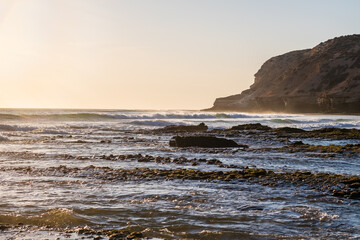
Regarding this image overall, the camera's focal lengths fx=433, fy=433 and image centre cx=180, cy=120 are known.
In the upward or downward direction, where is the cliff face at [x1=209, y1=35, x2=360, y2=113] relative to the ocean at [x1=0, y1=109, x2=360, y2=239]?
upward

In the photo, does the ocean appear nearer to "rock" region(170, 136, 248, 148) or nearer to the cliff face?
"rock" region(170, 136, 248, 148)

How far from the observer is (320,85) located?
130125 millimetres

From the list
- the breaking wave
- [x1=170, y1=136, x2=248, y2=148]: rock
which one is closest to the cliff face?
[x1=170, y1=136, x2=248, y2=148]: rock

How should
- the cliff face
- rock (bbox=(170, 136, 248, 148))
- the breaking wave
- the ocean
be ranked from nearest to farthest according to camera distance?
the ocean < the breaking wave < rock (bbox=(170, 136, 248, 148)) < the cliff face

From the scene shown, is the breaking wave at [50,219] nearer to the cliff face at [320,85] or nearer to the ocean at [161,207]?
the ocean at [161,207]

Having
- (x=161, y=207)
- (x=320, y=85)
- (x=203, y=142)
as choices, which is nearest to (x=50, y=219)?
(x=161, y=207)

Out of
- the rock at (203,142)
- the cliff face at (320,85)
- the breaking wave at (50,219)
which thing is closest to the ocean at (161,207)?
the breaking wave at (50,219)

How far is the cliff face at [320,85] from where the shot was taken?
361 ft

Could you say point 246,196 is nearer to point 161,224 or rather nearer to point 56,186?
point 161,224

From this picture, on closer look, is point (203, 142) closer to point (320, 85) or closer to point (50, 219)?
point (50, 219)

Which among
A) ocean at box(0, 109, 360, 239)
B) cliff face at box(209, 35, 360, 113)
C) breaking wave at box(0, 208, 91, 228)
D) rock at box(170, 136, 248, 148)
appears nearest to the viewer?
ocean at box(0, 109, 360, 239)

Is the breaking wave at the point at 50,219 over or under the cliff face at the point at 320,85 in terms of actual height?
under

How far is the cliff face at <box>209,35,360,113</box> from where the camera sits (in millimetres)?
110062

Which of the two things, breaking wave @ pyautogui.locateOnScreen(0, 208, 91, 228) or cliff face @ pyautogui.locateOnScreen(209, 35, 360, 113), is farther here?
cliff face @ pyautogui.locateOnScreen(209, 35, 360, 113)
